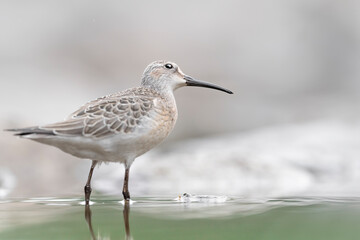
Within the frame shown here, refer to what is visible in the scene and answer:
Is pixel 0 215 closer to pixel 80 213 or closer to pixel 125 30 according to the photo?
pixel 80 213

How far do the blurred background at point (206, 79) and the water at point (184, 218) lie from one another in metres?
2.38

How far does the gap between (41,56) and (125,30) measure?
4161 mm

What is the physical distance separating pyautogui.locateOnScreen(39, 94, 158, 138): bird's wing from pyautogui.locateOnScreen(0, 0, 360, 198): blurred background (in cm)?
248

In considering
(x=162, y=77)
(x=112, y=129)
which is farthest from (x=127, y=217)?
(x=162, y=77)

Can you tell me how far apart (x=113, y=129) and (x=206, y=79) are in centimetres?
1692

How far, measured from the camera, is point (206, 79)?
81.9ft

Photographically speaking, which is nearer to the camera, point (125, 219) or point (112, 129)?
point (125, 219)

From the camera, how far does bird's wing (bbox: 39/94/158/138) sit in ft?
26.5

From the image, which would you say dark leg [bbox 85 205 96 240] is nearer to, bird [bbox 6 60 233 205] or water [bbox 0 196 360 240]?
water [bbox 0 196 360 240]

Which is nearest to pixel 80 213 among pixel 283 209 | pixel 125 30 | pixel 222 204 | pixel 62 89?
pixel 222 204

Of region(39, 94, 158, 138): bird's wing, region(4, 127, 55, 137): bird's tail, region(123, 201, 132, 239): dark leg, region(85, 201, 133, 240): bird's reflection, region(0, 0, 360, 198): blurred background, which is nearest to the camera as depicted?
region(85, 201, 133, 240): bird's reflection

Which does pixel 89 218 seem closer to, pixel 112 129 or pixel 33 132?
pixel 33 132

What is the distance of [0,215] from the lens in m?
7.54

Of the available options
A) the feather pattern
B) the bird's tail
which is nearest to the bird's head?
the feather pattern
